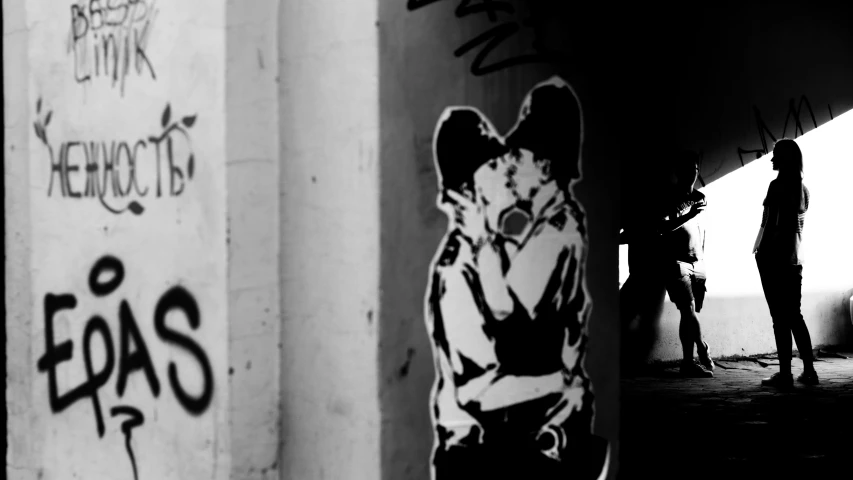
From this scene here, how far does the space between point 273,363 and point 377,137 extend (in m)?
0.88

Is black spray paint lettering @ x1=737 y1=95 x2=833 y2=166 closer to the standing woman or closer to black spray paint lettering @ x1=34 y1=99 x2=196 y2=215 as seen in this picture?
the standing woman

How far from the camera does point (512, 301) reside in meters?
3.83

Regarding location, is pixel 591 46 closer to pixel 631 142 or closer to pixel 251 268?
pixel 251 268

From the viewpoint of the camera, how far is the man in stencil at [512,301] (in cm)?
369

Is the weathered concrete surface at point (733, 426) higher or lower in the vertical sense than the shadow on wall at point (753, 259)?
lower

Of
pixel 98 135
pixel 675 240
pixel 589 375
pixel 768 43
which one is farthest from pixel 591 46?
pixel 768 43

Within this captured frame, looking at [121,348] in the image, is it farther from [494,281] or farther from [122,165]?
[494,281]

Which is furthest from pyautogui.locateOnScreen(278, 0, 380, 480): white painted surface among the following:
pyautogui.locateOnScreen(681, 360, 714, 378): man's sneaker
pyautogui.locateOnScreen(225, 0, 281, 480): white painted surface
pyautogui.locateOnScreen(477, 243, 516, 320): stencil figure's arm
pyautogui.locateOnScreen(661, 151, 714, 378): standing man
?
pyautogui.locateOnScreen(681, 360, 714, 378): man's sneaker

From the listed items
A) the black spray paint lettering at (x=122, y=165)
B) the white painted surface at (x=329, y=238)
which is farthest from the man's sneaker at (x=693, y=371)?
the black spray paint lettering at (x=122, y=165)

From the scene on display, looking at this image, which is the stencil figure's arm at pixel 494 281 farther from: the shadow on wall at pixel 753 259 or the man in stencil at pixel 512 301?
the shadow on wall at pixel 753 259

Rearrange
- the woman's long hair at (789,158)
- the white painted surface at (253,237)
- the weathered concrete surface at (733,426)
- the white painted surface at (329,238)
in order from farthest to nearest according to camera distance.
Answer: the woman's long hair at (789,158) < the weathered concrete surface at (733,426) < the white painted surface at (253,237) < the white painted surface at (329,238)

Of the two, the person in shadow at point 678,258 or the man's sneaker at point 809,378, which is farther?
the person in shadow at point 678,258

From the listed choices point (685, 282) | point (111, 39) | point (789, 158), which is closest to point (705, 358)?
point (685, 282)

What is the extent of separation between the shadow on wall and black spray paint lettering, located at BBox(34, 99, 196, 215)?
6357 mm
